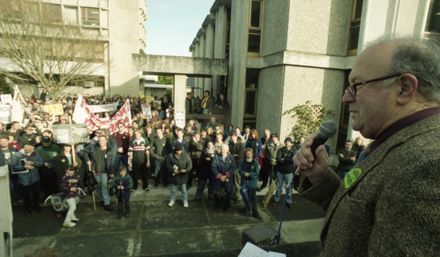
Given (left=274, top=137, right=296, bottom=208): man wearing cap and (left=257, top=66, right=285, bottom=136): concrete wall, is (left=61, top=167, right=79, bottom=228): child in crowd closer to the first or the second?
(left=274, top=137, right=296, bottom=208): man wearing cap

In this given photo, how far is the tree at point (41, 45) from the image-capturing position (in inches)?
719

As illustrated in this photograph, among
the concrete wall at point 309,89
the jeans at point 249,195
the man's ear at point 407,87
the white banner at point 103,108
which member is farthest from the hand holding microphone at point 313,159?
the white banner at point 103,108

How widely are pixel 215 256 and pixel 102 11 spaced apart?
28.4 m

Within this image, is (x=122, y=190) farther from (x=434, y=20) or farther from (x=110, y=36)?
(x=110, y=36)

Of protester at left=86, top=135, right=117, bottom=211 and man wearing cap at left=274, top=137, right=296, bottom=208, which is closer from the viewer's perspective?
protester at left=86, top=135, right=117, bottom=211

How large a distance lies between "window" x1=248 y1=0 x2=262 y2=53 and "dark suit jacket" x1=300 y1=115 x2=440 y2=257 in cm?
1269

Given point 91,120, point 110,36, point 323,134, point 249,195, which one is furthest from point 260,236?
point 110,36

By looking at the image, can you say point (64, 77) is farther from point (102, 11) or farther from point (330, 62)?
point (330, 62)

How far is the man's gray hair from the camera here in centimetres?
103

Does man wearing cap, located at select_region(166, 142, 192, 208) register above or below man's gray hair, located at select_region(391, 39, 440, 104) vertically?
below

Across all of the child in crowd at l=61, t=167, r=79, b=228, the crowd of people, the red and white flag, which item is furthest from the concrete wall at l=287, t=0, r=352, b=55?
the child in crowd at l=61, t=167, r=79, b=228

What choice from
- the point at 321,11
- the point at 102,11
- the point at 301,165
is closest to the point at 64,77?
the point at 102,11

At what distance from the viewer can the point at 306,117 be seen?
1087 cm

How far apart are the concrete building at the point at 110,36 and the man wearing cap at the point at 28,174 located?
20.5 m
